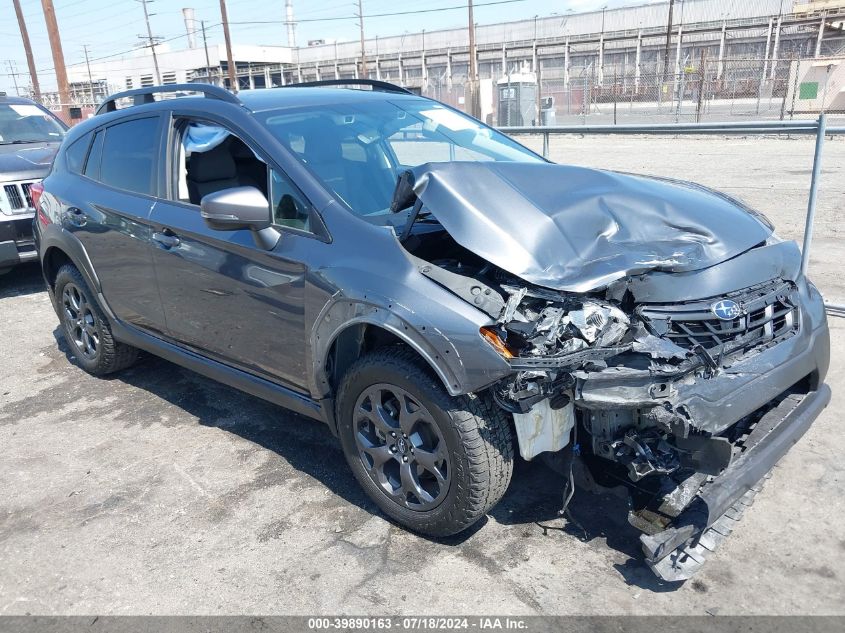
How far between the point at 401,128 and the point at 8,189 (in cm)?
532

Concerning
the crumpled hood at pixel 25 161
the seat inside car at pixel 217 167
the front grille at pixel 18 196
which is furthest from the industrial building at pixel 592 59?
the seat inside car at pixel 217 167

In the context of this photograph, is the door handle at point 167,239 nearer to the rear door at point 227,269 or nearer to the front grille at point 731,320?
the rear door at point 227,269

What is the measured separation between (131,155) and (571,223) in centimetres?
290

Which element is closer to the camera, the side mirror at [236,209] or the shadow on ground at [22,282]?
the side mirror at [236,209]

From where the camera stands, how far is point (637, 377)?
2.50 meters

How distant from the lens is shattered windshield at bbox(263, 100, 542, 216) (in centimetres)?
342

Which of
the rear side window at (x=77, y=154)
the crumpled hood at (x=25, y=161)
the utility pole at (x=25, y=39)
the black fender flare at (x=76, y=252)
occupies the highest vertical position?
the utility pole at (x=25, y=39)

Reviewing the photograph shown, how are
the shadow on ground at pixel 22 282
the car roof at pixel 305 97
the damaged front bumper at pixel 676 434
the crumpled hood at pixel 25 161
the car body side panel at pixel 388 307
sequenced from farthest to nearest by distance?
the shadow on ground at pixel 22 282
the crumpled hood at pixel 25 161
the car roof at pixel 305 97
the car body side panel at pixel 388 307
the damaged front bumper at pixel 676 434

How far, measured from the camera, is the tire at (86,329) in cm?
489

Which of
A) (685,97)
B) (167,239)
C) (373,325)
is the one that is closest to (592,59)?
(685,97)

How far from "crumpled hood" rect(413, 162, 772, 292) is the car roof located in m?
1.27

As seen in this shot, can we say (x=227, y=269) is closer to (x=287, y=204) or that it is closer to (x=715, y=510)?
(x=287, y=204)

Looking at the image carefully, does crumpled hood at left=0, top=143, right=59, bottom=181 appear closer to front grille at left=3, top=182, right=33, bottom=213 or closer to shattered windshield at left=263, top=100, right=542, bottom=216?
front grille at left=3, top=182, right=33, bottom=213

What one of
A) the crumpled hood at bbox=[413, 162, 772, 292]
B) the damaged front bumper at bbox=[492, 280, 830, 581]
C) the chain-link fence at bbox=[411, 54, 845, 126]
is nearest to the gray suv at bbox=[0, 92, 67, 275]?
the crumpled hood at bbox=[413, 162, 772, 292]
